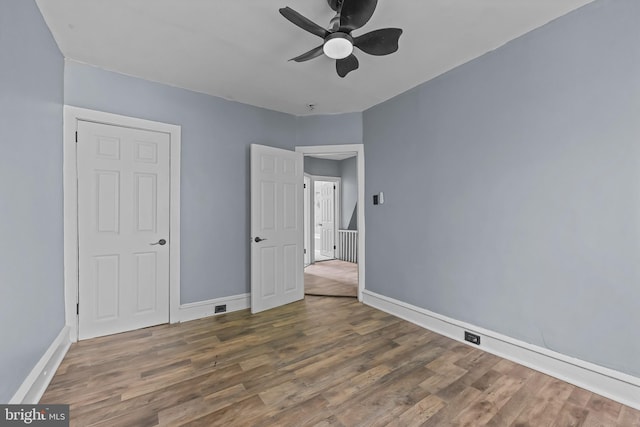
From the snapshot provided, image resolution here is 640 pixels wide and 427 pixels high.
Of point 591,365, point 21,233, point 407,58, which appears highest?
point 407,58

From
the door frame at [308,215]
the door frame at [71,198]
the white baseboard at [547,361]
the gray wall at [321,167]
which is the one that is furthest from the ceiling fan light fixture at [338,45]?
the gray wall at [321,167]

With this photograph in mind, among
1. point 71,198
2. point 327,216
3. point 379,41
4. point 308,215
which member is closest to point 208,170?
point 71,198

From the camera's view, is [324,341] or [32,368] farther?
[324,341]

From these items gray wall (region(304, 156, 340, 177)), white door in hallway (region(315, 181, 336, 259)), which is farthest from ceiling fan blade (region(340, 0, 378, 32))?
white door in hallway (region(315, 181, 336, 259))

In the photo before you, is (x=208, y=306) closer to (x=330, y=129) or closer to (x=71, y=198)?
(x=71, y=198)

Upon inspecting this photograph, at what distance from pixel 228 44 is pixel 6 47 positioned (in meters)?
1.39

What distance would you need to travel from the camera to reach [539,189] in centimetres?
220

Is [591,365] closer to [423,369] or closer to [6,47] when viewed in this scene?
[423,369]

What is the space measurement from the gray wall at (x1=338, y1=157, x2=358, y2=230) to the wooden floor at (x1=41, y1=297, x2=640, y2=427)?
14.6ft

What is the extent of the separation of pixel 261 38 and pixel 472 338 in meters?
3.22

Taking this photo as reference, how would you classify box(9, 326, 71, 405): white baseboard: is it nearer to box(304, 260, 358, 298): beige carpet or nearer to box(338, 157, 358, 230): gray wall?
box(304, 260, 358, 298): beige carpet

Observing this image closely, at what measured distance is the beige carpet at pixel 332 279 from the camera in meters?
4.38

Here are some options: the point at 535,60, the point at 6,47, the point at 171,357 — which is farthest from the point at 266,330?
the point at 535,60

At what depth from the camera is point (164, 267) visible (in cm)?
309
